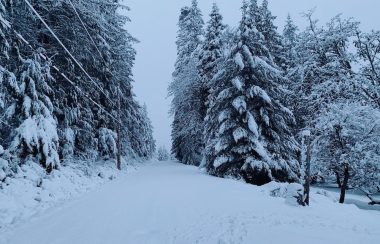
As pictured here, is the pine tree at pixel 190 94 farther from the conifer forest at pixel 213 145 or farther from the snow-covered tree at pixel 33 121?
the snow-covered tree at pixel 33 121

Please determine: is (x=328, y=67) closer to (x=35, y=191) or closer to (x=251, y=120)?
(x=251, y=120)

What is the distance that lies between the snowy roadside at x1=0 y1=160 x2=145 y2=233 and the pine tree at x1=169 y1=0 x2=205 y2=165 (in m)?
16.6

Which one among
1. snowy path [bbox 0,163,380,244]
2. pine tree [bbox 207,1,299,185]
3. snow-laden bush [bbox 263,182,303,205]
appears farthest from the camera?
pine tree [bbox 207,1,299,185]

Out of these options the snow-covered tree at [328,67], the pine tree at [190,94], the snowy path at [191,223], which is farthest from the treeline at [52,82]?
the snow-covered tree at [328,67]

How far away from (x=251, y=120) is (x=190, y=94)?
43.2ft

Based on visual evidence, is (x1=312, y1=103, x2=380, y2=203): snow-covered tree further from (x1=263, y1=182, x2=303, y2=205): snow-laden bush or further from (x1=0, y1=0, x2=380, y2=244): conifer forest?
(x1=263, y1=182, x2=303, y2=205): snow-laden bush

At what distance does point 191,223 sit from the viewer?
6.81 m

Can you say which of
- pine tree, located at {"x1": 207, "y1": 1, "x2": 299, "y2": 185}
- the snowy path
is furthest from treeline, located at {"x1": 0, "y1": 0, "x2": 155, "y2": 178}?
pine tree, located at {"x1": 207, "y1": 1, "x2": 299, "y2": 185}

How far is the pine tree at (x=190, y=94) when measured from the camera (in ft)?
95.5

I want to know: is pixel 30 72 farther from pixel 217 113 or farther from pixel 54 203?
pixel 217 113

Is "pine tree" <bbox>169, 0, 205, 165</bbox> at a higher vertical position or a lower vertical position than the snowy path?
higher

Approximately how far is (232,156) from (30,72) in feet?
35.0

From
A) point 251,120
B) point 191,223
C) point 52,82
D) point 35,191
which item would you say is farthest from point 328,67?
point 52,82

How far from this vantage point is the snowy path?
5754 millimetres
